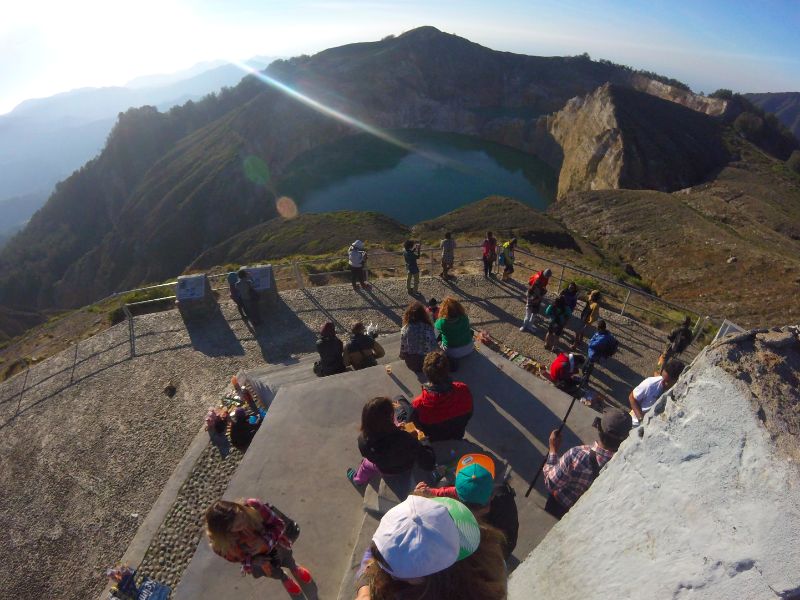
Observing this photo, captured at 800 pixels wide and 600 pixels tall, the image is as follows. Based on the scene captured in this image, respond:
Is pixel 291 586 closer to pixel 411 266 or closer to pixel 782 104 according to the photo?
pixel 411 266

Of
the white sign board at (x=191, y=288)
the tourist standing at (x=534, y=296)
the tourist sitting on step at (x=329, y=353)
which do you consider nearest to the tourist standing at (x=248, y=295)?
the white sign board at (x=191, y=288)

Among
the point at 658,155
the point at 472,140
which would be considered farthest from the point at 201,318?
the point at 472,140

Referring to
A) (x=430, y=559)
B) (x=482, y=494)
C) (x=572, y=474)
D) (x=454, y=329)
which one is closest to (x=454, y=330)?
(x=454, y=329)

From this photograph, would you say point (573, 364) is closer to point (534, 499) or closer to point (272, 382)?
point (534, 499)

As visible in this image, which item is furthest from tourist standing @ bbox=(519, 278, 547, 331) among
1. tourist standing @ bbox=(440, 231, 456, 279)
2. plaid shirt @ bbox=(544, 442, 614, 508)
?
→ plaid shirt @ bbox=(544, 442, 614, 508)

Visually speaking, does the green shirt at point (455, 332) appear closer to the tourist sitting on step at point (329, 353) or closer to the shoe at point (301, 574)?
the tourist sitting on step at point (329, 353)

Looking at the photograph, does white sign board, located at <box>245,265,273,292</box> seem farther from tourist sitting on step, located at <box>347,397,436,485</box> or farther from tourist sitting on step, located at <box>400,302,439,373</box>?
tourist sitting on step, located at <box>347,397,436,485</box>

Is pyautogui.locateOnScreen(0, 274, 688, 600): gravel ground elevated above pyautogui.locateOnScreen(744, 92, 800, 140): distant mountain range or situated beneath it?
situated beneath
